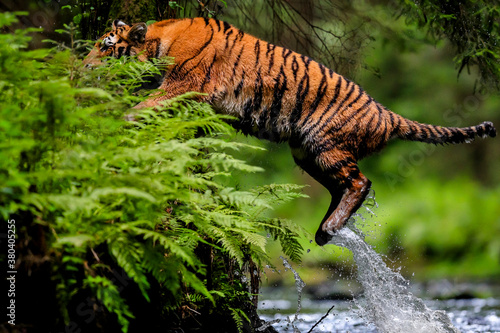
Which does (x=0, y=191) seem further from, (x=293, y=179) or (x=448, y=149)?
(x=448, y=149)

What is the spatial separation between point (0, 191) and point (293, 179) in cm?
1142

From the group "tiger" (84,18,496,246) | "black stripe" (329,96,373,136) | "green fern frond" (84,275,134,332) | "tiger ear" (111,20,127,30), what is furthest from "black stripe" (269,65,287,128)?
"green fern frond" (84,275,134,332)

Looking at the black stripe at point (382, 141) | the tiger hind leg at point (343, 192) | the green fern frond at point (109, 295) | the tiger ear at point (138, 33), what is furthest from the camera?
the black stripe at point (382, 141)

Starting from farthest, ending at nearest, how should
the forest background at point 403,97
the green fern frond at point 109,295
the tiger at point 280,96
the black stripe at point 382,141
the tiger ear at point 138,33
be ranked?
the forest background at point 403,97 < the black stripe at point 382,141 < the tiger at point 280,96 < the tiger ear at point 138,33 < the green fern frond at point 109,295

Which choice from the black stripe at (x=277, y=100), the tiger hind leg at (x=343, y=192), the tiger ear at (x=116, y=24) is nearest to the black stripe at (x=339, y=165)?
the tiger hind leg at (x=343, y=192)

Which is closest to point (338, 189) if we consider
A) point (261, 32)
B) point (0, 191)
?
point (261, 32)

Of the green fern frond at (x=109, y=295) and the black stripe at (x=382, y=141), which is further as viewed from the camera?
the black stripe at (x=382, y=141)

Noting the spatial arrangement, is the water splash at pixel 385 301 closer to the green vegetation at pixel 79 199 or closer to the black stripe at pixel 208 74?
the black stripe at pixel 208 74

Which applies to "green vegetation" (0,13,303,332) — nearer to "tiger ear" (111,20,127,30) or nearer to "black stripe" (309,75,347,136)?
"tiger ear" (111,20,127,30)

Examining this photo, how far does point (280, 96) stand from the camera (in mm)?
3604

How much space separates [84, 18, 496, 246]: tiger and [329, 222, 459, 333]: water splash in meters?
0.21

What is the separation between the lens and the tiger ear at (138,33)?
3.40 meters

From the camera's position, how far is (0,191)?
5.10ft

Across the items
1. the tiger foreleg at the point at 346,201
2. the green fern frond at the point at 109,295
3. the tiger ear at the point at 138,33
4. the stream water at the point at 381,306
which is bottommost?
the stream water at the point at 381,306
